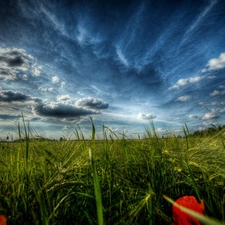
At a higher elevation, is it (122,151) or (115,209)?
(122,151)

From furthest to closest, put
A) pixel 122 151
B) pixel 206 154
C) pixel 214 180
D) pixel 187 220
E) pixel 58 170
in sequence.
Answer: pixel 122 151, pixel 206 154, pixel 214 180, pixel 58 170, pixel 187 220

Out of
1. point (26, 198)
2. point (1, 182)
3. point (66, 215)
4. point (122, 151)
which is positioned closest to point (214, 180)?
point (122, 151)

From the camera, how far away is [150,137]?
98.6 inches

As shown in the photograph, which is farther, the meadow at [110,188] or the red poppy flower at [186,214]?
the meadow at [110,188]

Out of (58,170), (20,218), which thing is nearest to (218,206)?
(58,170)

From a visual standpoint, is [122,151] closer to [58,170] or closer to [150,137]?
[150,137]

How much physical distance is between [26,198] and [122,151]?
130 centimetres

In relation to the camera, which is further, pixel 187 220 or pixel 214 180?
pixel 214 180

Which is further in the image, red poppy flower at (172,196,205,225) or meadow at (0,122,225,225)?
meadow at (0,122,225,225)

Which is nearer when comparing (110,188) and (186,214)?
(186,214)

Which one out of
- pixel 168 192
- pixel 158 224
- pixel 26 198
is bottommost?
pixel 158 224

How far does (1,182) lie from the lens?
1.66 metres

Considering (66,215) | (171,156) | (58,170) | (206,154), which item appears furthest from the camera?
(206,154)

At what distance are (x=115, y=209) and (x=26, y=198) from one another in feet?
1.91
